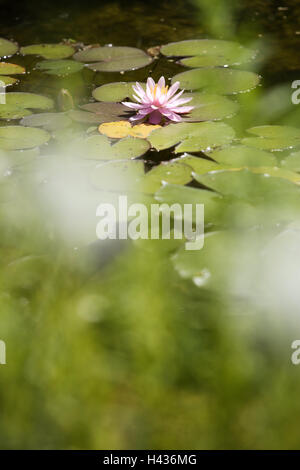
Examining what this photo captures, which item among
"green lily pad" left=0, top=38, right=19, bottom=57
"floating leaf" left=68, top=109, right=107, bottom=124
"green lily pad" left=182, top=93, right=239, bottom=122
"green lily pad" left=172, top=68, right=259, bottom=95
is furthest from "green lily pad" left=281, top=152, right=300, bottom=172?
"green lily pad" left=0, top=38, right=19, bottom=57

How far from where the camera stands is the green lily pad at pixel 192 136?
5.43ft

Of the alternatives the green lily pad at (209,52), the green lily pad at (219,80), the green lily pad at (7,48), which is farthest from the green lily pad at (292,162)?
the green lily pad at (7,48)

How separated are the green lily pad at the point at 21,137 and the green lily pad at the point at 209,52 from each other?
0.70m

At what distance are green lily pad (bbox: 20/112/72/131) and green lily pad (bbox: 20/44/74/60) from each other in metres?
0.53

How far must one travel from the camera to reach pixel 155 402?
3.18 ft

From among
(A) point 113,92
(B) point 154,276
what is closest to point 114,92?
(A) point 113,92

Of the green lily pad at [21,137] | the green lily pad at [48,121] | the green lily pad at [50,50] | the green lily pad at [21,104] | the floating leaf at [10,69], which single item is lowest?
the green lily pad at [21,137]

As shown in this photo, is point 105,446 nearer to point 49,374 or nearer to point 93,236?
point 49,374

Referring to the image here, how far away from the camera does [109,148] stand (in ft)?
5.45

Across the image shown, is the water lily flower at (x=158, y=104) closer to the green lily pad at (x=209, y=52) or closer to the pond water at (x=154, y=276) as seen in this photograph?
the pond water at (x=154, y=276)

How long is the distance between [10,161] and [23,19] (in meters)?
1.30

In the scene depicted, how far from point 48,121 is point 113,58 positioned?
56cm
